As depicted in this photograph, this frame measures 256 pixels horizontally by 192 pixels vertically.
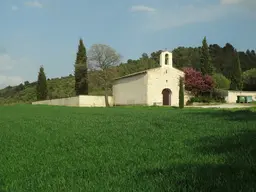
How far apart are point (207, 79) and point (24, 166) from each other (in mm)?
49216

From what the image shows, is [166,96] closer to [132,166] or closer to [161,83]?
[161,83]

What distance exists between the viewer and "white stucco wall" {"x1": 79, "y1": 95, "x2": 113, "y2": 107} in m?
53.4

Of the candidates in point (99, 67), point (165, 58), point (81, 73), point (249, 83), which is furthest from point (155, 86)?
point (249, 83)

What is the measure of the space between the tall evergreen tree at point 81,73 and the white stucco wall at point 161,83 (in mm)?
12445

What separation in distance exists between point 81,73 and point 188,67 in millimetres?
19349

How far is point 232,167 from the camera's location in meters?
5.44

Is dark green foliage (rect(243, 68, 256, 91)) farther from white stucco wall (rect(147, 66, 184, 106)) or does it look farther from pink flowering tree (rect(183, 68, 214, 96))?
white stucco wall (rect(147, 66, 184, 106))

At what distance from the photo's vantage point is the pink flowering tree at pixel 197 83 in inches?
2074

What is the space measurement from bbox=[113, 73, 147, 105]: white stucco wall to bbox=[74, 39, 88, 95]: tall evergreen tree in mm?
5258

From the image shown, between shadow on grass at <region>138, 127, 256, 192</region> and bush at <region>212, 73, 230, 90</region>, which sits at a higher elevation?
bush at <region>212, 73, 230, 90</region>

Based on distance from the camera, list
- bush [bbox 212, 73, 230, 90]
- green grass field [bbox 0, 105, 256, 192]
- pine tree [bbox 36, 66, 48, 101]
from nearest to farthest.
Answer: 1. green grass field [bbox 0, 105, 256, 192]
2. bush [bbox 212, 73, 230, 90]
3. pine tree [bbox 36, 66, 48, 101]

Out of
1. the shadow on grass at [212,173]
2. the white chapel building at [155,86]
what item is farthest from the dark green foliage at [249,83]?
the shadow on grass at [212,173]

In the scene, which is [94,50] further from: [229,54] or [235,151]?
[235,151]

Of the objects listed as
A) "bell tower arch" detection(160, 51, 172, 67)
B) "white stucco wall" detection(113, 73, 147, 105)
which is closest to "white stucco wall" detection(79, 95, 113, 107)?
"white stucco wall" detection(113, 73, 147, 105)
